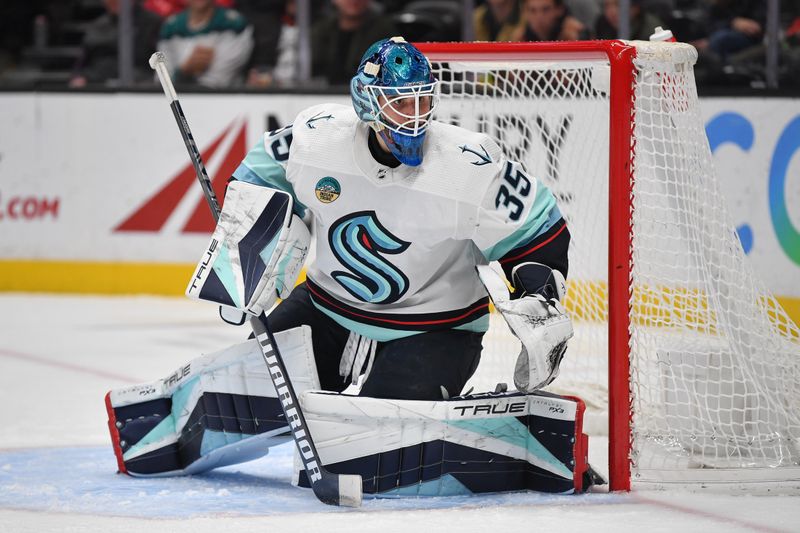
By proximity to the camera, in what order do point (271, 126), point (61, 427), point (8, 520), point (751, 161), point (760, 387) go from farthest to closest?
1. point (271, 126)
2. point (751, 161)
3. point (61, 427)
4. point (760, 387)
5. point (8, 520)

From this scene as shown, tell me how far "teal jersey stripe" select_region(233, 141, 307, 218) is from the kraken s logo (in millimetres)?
160

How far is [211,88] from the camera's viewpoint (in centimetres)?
627

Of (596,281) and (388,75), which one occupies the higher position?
(388,75)

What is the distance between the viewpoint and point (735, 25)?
5.42 meters

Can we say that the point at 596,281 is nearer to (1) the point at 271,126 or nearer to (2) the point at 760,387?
(2) the point at 760,387

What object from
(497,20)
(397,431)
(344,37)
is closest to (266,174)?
(397,431)

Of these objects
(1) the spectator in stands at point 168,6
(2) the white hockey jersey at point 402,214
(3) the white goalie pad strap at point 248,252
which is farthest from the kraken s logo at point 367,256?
(1) the spectator in stands at point 168,6

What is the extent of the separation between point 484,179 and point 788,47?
303 cm

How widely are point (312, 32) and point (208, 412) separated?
3.59 m

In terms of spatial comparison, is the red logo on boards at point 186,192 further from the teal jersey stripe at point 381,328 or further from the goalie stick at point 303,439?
the goalie stick at point 303,439

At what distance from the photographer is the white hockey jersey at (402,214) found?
273 cm

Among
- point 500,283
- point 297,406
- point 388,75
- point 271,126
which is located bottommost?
point 297,406

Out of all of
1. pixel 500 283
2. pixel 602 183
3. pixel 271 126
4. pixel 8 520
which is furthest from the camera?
pixel 271 126

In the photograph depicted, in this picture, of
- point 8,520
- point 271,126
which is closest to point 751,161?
point 271,126
